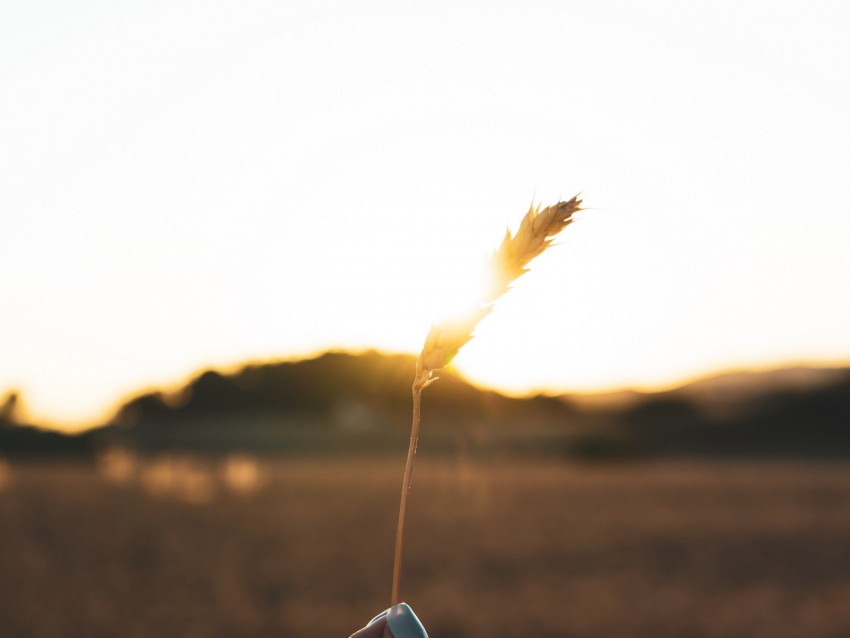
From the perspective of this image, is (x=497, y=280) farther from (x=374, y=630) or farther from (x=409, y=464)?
(x=374, y=630)

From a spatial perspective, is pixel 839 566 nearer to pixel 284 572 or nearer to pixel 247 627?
pixel 284 572

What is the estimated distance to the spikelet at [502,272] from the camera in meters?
0.85

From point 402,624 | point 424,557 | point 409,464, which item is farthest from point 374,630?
point 424,557

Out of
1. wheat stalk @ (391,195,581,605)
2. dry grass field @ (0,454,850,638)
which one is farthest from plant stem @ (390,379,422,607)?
dry grass field @ (0,454,850,638)

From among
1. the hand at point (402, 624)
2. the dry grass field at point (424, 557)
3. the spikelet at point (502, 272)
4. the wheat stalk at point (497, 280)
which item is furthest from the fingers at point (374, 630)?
the dry grass field at point (424, 557)

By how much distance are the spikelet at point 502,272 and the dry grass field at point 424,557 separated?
1203 cm

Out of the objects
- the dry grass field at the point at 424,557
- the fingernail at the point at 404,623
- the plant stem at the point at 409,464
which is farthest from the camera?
the dry grass field at the point at 424,557

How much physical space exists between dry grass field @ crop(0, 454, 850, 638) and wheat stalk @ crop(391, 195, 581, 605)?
12.0m

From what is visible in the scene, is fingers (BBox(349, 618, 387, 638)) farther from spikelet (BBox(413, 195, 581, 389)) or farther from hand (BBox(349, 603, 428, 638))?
spikelet (BBox(413, 195, 581, 389))

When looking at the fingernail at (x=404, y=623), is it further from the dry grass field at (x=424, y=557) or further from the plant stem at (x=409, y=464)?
the dry grass field at (x=424, y=557)

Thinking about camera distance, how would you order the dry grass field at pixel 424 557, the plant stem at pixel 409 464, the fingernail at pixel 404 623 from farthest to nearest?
the dry grass field at pixel 424 557 → the fingernail at pixel 404 623 → the plant stem at pixel 409 464

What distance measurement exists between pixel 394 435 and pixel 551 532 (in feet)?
150

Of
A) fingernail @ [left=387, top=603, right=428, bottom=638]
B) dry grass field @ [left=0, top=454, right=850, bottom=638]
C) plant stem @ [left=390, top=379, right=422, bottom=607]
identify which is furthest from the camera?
dry grass field @ [left=0, top=454, right=850, bottom=638]

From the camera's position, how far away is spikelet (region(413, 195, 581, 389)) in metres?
0.85
